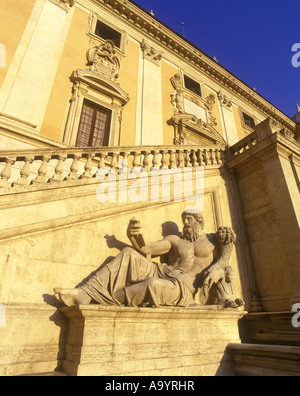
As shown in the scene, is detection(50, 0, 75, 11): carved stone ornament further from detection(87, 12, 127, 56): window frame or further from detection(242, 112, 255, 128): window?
detection(242, 112, 255, 128): window

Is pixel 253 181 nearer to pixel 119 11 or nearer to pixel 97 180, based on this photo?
pixel 97 180

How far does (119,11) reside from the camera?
12.4 m

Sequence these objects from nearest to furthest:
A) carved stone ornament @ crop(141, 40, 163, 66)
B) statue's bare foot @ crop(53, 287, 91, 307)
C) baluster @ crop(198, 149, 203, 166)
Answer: statue's bare foot @ crop(53, 287, 91, 307)
baluster @ crop(198, 149, 203, 166)
carved stone ornament @ crop(141, 40, 163, 66)

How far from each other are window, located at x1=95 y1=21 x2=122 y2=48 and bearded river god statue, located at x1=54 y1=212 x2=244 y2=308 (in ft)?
34.6

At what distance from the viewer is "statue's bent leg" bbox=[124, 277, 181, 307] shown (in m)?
3.38

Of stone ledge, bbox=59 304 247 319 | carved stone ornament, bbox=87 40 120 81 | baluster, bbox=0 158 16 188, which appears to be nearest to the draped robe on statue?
stone ledge, bbox=59 304 247 319

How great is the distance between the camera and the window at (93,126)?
935 centimetres

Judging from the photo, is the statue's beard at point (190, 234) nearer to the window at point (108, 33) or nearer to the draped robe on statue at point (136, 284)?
the draped robe on statue at point (136, 284)

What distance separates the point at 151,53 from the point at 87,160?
10.7 m

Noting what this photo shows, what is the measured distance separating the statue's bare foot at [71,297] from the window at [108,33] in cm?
1194

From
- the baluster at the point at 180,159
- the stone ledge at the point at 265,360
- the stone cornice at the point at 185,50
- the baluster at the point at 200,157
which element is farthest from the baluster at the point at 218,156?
the stone cornice at the point at 185,50

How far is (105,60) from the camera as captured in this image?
10.7 m
